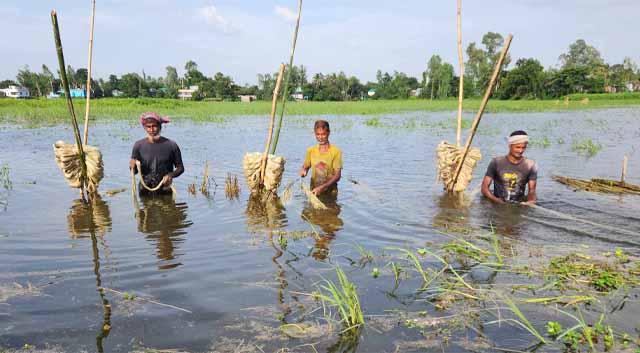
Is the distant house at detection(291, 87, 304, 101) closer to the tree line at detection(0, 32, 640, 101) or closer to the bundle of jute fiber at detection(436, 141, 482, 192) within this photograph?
the tree line at detection(0, 32, 640, 101)

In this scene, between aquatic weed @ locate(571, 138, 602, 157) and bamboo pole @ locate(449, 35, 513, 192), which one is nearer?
bamboo pole @ locate(449, 35, 513, 192)

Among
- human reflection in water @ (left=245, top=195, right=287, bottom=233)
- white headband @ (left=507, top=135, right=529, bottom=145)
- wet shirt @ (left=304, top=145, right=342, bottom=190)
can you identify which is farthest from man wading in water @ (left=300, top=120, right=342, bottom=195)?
white headband @ (left=507, top=135, right=529, bottom=145)

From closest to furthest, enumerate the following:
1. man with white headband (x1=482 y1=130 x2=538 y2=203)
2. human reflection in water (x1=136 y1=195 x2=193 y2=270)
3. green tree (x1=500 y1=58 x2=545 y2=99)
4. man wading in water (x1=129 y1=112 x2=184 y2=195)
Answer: human reflection in water (x1=136 y1=195 x2=193 y2=270) < man with white headband (x1=482 y1=130 x2=538 y2=203) < man wading in water (x1=129 y1=112 x2=184 y2=195) < green tree (x1=500 y1=58 x2=545 y2=99)

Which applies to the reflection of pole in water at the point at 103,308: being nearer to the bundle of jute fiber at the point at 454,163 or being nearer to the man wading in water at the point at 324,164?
the man wading in water at the point at 324,164

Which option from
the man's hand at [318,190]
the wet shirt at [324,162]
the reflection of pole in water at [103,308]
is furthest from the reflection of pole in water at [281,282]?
the wet shirt at [324,162]

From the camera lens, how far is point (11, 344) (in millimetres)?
2467

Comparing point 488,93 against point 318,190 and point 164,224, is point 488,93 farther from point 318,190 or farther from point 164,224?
point 164,224

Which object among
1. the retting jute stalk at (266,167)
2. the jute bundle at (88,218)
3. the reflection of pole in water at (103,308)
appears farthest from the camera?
the retting jute stalk at (266,167)

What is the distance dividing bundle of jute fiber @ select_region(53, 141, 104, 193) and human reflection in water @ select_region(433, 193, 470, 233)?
3.73 meters

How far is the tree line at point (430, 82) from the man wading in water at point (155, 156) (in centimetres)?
4858

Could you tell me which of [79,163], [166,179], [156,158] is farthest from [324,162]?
[79,163]

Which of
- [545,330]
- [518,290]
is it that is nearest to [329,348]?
[545,330]

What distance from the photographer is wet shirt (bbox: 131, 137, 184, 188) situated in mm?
5562

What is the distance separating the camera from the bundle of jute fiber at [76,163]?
4977mm
